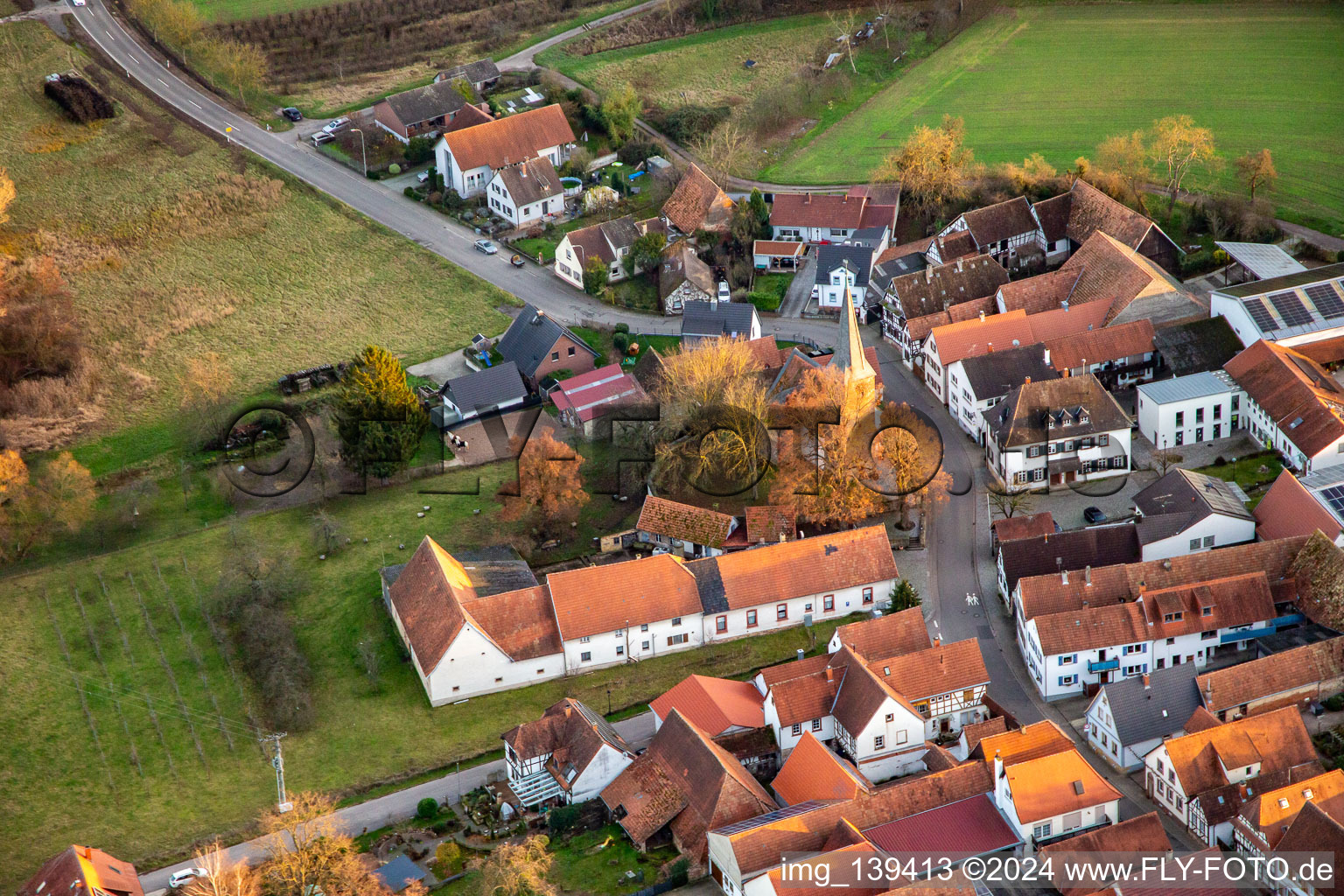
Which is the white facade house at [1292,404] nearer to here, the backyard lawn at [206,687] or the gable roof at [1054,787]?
the backyard lawn at [206,687]

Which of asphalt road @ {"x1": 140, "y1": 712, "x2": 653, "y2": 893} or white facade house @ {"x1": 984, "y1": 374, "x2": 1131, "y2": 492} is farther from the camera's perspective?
white facade house @ {"x1": 984, "y1": 374, "x2": 1131, "y2": 492}

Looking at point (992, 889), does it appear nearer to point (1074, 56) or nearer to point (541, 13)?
point (1074, 56)

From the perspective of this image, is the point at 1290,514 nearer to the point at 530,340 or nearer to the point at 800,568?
the point at 800,568

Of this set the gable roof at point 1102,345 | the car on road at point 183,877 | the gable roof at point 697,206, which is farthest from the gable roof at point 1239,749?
the gable roof at point 697,206

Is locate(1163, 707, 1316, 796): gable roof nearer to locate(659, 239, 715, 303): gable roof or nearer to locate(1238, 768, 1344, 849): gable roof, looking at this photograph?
locate(1238, 768, 1344, 849): gable roof

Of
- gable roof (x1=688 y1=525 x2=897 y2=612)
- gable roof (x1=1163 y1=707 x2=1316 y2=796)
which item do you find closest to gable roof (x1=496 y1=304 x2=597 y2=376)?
gable roof (x1=688 y1=525 x2=897 y2=612)

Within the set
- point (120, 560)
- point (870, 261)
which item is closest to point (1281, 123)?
point (870, 261)
